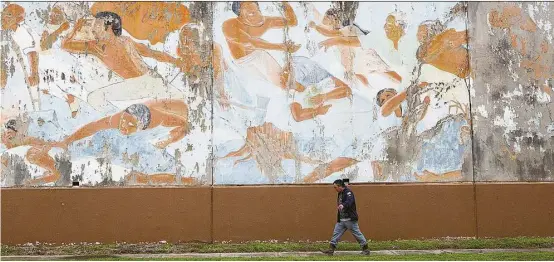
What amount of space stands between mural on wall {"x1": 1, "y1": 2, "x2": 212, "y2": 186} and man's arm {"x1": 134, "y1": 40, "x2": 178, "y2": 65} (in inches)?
0.8

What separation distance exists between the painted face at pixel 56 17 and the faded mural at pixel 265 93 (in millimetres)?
21

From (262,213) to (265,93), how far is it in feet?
8.28

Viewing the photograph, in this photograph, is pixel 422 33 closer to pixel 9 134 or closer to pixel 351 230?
pixel 351 230

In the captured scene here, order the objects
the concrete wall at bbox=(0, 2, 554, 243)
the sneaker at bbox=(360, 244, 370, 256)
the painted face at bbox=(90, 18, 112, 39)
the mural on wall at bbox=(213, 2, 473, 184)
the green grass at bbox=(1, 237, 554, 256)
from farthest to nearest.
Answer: the painted face at bbox=(90, 18, 112, 39) < the mural on wall at bbox=(213, 2, 473, 184) < the concrete wall at bbox=(0, 2, 554, 243) < the green grass at bbox=(1, 237, 554, 256) < the sneaker at bbox=(360, 244, 370, 256)

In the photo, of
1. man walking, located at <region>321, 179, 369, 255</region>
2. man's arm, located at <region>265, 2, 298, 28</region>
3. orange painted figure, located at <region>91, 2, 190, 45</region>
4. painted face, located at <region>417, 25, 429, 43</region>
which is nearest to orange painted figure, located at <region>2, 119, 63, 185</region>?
orange painted figure, located at <region>91, 2, 190, 45</region>

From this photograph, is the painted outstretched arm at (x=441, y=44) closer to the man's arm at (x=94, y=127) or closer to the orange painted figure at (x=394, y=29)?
the orange painted figure at (x=394, y=29)

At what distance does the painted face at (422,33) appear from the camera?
13.7 metres

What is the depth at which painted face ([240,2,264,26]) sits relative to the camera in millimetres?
13555

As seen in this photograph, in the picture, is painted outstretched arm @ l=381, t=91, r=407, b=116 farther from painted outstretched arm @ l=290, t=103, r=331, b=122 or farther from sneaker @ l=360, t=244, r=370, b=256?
sneaker @ l=360, t=244, r=370, b=256

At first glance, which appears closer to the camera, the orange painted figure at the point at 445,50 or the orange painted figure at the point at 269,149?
the orange painted figure at the point at 269,149

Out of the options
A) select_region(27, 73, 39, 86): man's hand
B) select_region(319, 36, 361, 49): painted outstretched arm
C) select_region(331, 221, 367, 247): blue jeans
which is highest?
select_region(319, 36, 361, 49): painted outstretched arm

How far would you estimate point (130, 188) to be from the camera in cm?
1301

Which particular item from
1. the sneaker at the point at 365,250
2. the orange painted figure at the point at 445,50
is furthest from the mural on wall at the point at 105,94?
the orange painted figure at the point at 445,50

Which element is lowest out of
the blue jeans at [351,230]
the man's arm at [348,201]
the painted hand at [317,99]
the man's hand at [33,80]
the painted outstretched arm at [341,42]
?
the blue jeans at [351,230]
